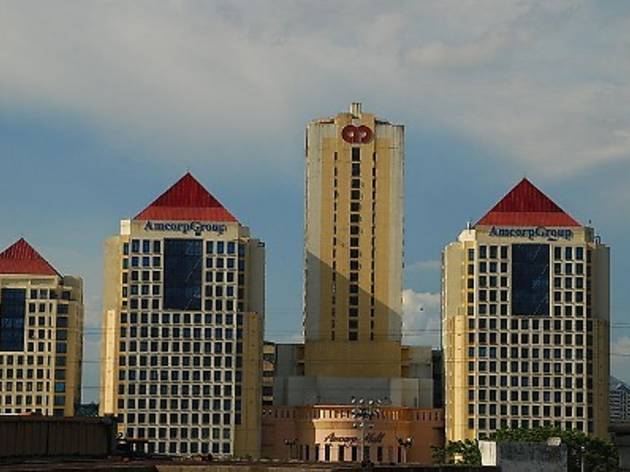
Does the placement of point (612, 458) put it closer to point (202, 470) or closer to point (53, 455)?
point (53, 455)

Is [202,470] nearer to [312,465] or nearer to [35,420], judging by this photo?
[312,465]

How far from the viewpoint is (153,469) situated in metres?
80.8

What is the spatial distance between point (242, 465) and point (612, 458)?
114m

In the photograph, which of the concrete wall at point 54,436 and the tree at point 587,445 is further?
the tree at point 587,445

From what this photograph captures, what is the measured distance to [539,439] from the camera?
580 ft

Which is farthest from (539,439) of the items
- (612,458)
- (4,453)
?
(4,453)

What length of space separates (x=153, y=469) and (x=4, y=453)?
14.9m

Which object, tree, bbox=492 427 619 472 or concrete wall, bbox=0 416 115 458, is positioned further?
tree, bbox=492 427 619 472

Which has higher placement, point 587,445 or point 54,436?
point 54,436

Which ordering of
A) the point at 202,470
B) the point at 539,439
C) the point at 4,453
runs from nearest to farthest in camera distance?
the point at 202,470 < the point at 4,453 < the point at 539,439

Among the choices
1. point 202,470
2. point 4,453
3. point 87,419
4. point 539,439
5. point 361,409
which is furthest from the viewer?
point 361,409

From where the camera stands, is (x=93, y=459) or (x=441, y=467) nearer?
(x=441, y=467)

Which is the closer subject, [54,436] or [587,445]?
[54,436]

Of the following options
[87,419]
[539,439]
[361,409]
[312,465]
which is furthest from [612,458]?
[312,465]
